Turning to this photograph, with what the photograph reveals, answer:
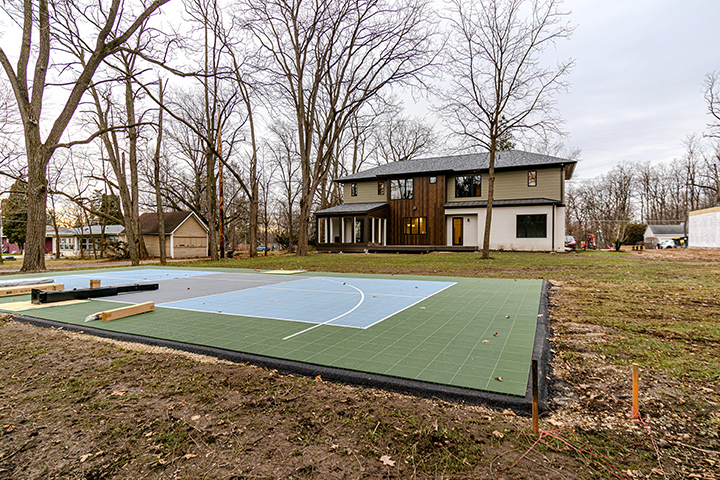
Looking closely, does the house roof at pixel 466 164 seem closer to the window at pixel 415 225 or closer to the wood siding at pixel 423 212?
the wood siding at pixel 423 212

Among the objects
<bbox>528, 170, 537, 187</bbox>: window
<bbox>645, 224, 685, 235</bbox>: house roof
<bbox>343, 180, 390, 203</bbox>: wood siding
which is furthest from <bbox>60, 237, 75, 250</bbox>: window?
<bbox>645, 224, 685, 235</bbox>: house roof

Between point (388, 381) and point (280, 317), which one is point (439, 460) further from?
point (280, 317)

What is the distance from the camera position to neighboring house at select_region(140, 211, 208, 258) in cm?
3075

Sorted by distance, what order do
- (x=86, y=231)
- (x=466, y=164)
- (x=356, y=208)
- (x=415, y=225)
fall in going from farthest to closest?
(x=86, y=231), (x=356, y=208), (x=415, y=225), (x=466, y=164)

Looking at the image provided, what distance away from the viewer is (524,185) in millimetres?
23906

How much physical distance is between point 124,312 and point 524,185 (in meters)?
24.4

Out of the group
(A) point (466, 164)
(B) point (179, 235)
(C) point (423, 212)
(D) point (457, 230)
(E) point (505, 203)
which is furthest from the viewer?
(B) point (179, 235)

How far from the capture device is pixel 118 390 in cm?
316

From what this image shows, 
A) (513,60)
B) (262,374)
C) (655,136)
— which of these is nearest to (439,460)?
(262,374)

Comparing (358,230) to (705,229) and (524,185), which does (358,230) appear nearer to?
(524,185)

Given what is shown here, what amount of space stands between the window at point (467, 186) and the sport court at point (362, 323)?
1741 cm

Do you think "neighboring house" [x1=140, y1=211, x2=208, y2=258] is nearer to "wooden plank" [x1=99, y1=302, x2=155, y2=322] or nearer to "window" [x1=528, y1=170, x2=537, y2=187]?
"wooden plank" [x1=99, y1=302, x2=155, y2=322]

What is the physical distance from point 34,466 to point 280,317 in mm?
3645

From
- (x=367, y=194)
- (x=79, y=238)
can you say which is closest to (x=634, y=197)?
(x=367, y=194)
